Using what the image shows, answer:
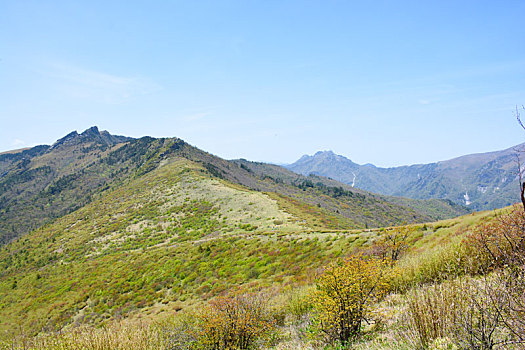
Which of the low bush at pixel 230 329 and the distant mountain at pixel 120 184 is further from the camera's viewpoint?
the distant mountain at pixel 120 184

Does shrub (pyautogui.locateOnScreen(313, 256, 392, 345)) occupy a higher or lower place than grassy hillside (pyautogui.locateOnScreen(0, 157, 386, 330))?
higher

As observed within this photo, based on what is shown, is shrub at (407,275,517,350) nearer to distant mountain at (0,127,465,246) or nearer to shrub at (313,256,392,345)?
shrub at (313,256,392,345)

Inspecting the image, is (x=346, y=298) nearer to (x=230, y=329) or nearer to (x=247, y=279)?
(x=230, y=329)

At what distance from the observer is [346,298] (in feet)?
18.9

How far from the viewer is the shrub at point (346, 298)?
5.63m

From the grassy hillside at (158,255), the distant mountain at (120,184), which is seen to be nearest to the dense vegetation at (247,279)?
the grassy hillside at (158,255)

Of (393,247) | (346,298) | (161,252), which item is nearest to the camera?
(346,298)

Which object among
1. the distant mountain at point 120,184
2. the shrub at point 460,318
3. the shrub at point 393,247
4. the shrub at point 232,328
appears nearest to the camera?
the shrub at point 460,318

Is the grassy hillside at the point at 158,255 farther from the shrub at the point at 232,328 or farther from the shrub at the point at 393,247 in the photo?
the shrub at the point at 393,247

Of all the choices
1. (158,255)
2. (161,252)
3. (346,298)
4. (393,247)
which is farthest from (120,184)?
(346,298)

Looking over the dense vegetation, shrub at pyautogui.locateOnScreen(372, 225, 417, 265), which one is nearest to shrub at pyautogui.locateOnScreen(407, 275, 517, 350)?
the dense vegetation

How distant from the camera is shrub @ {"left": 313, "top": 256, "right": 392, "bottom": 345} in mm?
5629

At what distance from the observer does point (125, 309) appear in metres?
20.8

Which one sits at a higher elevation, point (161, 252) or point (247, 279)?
point (247, 279)
